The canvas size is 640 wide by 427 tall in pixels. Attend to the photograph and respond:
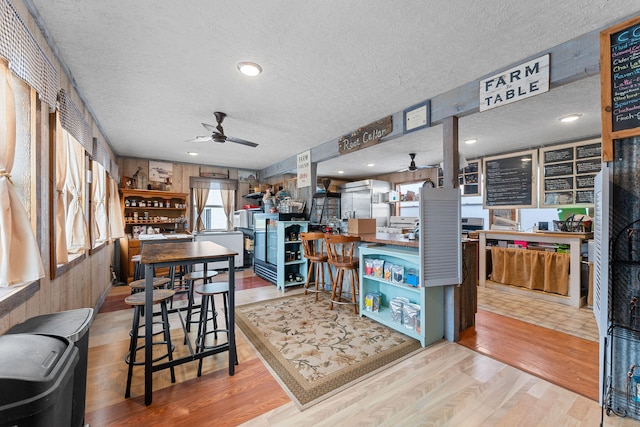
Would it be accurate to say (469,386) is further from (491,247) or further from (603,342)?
(491,247)

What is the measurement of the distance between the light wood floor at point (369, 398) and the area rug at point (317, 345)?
10 cm

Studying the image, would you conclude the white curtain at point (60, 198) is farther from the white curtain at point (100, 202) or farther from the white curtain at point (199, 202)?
the white curtain at point (199, 202)

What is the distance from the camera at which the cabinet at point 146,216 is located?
4.96 meters

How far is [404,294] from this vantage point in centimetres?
293

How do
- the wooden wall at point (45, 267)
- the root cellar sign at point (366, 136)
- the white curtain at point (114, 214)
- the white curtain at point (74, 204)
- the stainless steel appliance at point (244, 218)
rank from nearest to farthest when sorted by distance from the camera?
the wooden wall at point (45, 267) → the white curtain at point (74, 204) → the root cellar sign at point (366, 136) → the white curtain at point (114, 214) → the stainless steel appliance at point (244, 218)

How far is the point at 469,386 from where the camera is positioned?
6.37 feet

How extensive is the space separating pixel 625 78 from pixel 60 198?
4.16m

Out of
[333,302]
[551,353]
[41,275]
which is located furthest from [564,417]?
[41,275]

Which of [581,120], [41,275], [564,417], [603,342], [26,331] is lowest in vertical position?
[564,417]

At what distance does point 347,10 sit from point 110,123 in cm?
359

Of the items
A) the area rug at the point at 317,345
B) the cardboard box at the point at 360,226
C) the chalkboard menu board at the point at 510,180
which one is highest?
the chalkboard menu board at the point at 510,180

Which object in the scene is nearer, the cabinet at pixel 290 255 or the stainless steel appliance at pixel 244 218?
the cabinet at pixel 290 255

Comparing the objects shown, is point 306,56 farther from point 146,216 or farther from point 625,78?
point 146,216


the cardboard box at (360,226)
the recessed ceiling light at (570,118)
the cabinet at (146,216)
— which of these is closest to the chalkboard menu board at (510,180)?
the recessed ceiling light at (570,118)
